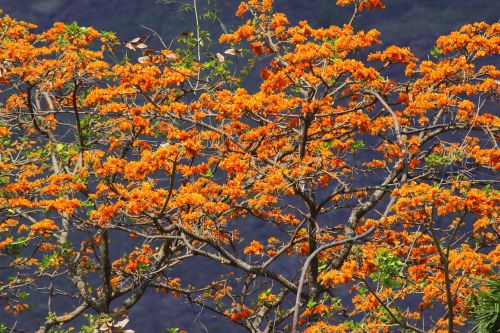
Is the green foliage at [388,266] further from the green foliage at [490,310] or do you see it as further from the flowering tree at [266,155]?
the flowering tree at [266,155]

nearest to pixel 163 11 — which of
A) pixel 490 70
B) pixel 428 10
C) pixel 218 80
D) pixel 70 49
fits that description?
pixel 428 10

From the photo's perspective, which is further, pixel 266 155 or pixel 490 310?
pixel 266 155

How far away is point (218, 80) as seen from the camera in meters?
10.9

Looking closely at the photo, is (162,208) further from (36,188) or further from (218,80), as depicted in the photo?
(218,80)

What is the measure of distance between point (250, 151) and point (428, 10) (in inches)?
366

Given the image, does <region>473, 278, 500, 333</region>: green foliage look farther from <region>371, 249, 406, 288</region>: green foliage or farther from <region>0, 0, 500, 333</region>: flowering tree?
<region>0, 0, 500, 333</region>: flowering tree

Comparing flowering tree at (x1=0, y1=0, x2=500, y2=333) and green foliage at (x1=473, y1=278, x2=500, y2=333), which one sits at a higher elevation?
flowering tree at (x1=0, y1=0, x2=500, y2=333)

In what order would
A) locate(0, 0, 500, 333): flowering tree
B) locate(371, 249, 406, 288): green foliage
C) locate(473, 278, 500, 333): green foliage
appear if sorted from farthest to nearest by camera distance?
locate(0, 0, 500, 333): flowering tree
locate(473, 278, 500, 333): green foliage
locate(371, 249, 406, 288): green foliage

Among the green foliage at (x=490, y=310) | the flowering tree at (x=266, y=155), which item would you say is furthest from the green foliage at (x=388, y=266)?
the flowering tree at (x=266, y=155)

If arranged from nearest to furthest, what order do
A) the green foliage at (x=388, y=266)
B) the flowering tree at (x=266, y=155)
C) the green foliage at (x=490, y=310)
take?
the green foliage at (x=388, y=266) < the green foliage at (x=490, y=310) < the flowering tree at (x=266, y=155)

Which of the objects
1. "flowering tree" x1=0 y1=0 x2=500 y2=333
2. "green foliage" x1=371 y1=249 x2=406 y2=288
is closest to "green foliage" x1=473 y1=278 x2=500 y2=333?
"green foliage" x1=371 y1=249 x2=406 y2=288

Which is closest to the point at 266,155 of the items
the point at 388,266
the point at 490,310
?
the point at 388,266

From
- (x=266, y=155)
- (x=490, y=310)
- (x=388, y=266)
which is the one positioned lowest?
(x=490, y=310)

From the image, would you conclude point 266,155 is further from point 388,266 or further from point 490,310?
point 490,310
